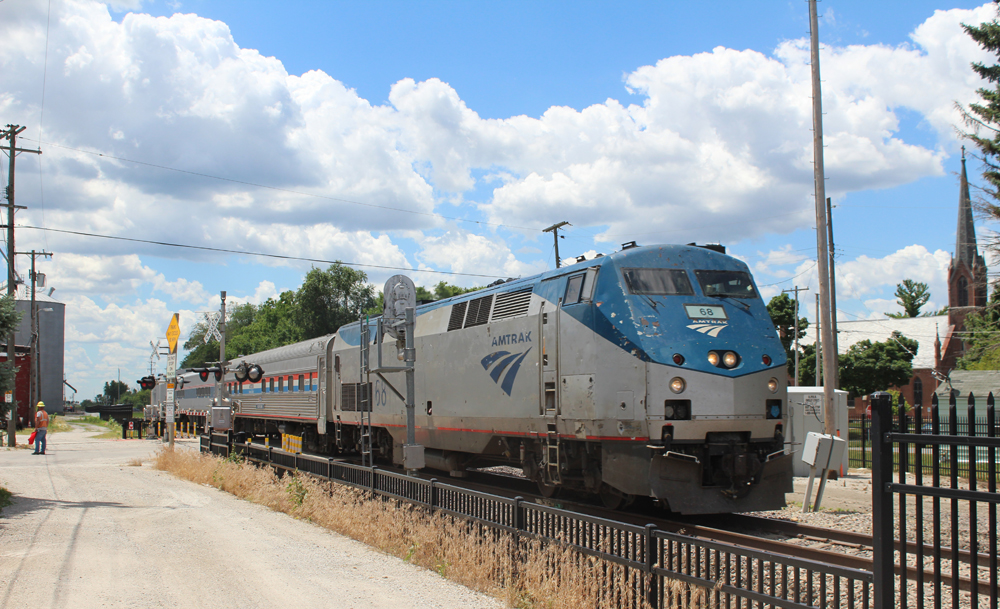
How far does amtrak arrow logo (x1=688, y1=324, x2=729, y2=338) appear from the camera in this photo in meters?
10.5

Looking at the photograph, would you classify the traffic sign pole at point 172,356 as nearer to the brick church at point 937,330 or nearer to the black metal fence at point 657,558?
the black metal fence at point 657,558

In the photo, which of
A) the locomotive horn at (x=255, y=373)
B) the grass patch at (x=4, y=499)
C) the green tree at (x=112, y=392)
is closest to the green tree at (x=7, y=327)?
the grass patch at (x=4, y=499)

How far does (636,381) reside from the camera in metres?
10.1

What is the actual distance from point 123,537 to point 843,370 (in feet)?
149

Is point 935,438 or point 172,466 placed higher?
point 935,438

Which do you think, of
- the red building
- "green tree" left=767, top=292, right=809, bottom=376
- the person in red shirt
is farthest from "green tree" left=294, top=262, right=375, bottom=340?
the person in red shirt

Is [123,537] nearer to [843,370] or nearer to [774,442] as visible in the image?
[774,442]

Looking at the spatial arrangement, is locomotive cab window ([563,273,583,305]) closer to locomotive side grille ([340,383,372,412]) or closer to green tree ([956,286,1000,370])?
locomotive side grille ([340,383,372,412])

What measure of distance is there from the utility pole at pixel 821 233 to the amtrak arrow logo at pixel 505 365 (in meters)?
6.70

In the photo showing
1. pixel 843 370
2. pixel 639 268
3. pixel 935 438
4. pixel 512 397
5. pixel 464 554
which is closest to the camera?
pixel 935 438

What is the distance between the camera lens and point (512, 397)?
40.9ft

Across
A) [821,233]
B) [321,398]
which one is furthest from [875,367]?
[321,398]

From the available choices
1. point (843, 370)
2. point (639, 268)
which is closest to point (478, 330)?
point (639, 268)

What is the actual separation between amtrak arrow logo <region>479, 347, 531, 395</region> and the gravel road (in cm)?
363
